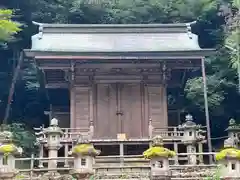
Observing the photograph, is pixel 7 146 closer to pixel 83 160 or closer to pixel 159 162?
pixel 83 160

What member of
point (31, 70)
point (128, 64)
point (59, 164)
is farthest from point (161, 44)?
point (31, 70)

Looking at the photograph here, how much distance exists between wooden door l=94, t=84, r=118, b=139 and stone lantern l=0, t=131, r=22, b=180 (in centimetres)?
646

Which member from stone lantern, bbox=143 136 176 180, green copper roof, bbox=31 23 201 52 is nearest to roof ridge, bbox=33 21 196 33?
green copper roof, bbox=31 23 201 52

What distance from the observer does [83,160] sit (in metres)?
13.4

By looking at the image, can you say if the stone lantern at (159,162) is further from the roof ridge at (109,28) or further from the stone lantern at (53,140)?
the roof ridge at (109,28)

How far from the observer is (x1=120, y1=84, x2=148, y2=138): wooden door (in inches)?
794

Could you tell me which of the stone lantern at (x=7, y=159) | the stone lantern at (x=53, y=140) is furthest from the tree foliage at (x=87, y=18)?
the stone lantern at (x=7, y=159)

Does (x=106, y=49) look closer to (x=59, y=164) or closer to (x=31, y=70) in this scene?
(x=59, y=164)

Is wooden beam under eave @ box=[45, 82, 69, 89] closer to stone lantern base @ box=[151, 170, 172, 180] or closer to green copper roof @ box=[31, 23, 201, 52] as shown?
green copper roof @ box=[31, 23, 201, 52]

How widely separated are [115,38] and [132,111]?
13.5 ft

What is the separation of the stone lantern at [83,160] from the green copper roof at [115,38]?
7.71m

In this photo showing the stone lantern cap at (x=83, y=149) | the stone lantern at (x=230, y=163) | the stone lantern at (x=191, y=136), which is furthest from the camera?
the stone lantern at (x=191, y=136)

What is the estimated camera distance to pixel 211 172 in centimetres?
1477

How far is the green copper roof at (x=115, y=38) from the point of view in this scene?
21500mm
